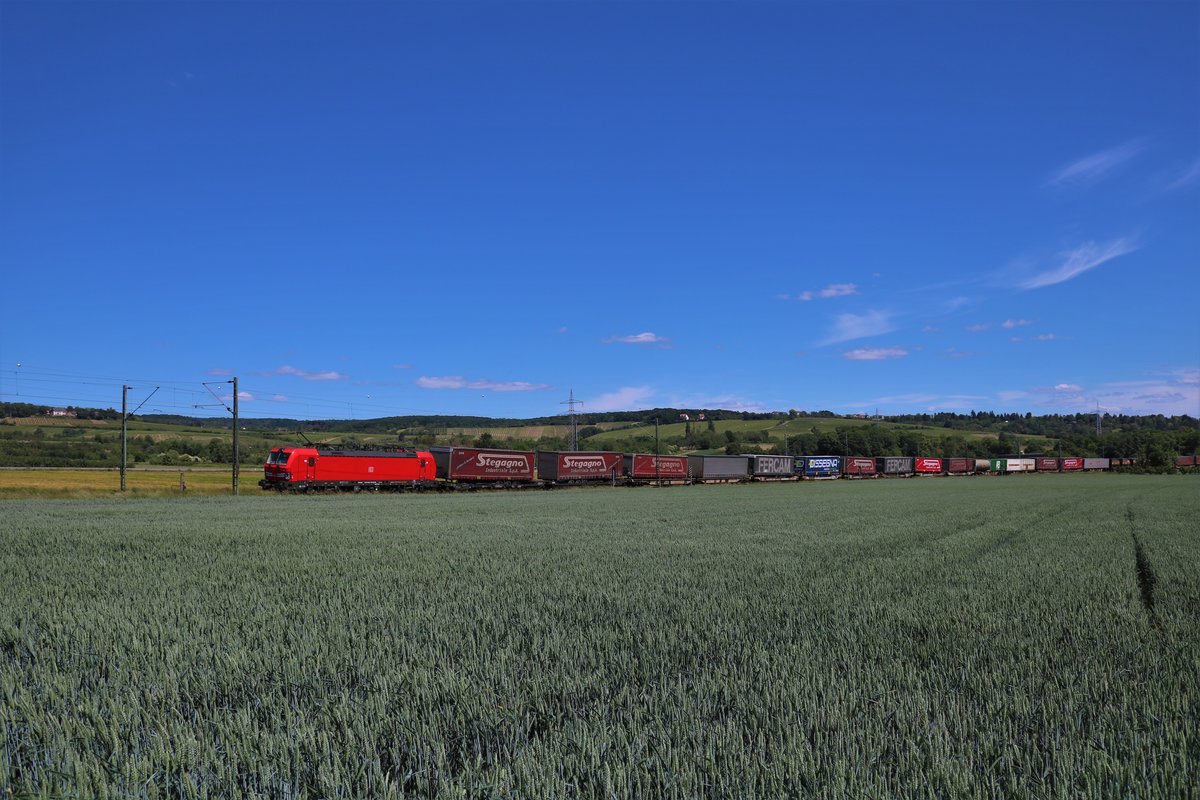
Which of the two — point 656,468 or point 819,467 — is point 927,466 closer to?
point 819,467

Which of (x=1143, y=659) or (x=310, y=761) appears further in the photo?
(x=1143, y=659)

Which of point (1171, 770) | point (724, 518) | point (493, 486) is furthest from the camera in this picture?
point (493, 486)

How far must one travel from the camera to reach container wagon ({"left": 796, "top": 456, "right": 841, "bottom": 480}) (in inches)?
3816

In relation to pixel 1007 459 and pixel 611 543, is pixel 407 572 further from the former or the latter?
pixel 1007 459

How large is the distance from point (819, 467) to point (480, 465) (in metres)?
52.1

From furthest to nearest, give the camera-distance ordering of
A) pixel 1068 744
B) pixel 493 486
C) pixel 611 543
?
pixel 493 486 → pixel 611 543 → pixel 1068 744

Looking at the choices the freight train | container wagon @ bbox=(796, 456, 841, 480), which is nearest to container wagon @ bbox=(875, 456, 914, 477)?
container wagon @ bbox=(796, 456, 841, 480)

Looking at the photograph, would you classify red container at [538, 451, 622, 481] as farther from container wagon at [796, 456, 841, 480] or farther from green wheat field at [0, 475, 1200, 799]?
green wheat field at [0, 475, 1200, 799]

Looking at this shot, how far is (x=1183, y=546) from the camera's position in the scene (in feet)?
60.9

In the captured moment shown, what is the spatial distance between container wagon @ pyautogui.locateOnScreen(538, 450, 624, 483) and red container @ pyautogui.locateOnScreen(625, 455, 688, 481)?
2.33 m

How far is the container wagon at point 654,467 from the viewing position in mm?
75625

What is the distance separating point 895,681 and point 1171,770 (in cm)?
197

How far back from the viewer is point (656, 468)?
76.8m

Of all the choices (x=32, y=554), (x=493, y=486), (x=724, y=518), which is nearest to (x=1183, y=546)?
(x=724, y=518)
